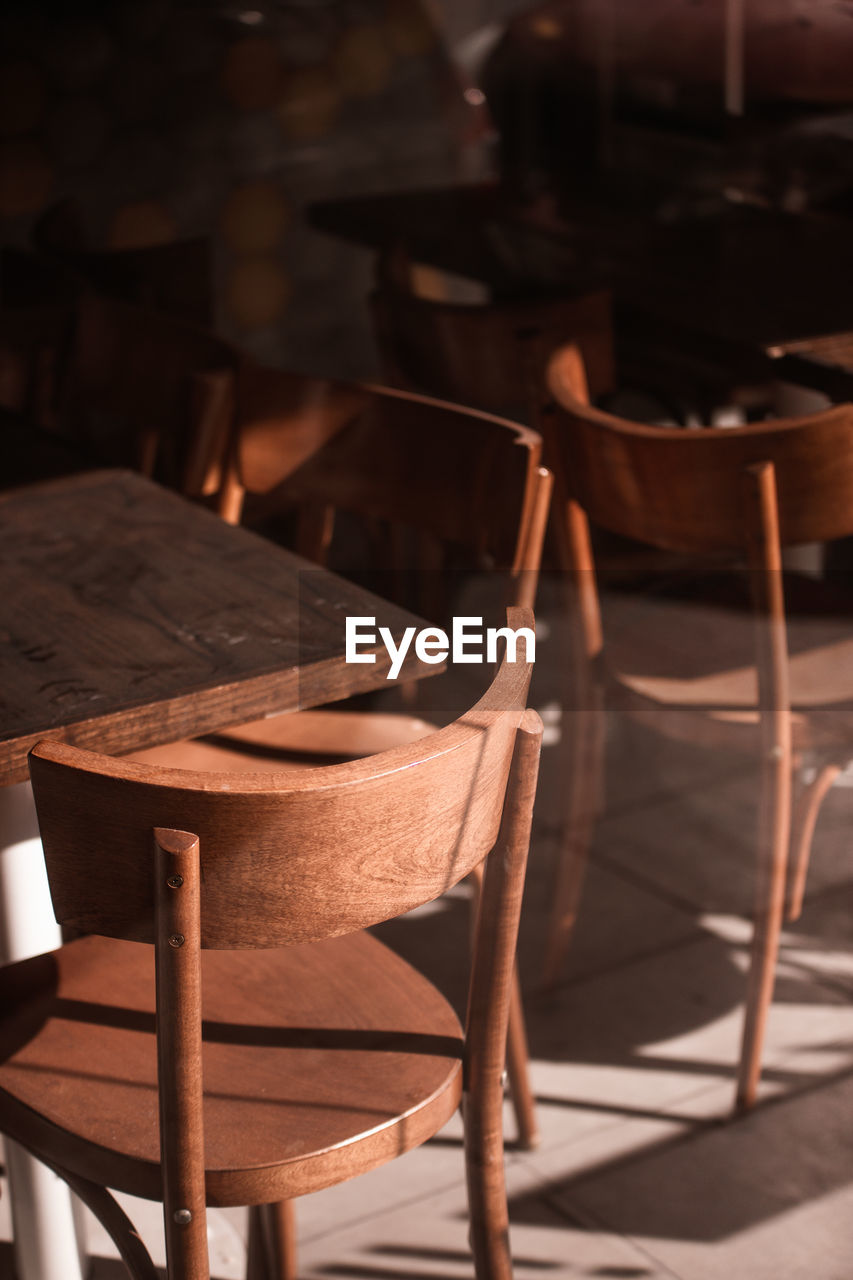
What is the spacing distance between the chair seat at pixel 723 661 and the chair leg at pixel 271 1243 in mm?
731

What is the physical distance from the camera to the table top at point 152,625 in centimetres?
118

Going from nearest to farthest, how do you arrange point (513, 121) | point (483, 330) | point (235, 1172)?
1. point (235, 1172)
2. point (483, 330)
3. point (513, 121)

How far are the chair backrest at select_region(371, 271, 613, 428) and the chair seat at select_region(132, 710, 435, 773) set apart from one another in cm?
62

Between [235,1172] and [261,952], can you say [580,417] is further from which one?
[235,1172]

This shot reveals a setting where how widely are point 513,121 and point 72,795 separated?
1.95 m

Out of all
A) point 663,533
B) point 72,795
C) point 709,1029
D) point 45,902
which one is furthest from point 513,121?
point 72,795

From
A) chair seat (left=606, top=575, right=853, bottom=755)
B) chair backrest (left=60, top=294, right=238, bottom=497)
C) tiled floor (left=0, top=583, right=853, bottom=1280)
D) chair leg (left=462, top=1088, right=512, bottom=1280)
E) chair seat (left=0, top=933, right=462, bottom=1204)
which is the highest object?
chair backrest (left=60, top=294, right=238, bottom=497)

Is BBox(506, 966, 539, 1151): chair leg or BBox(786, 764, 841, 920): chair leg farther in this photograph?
BBox(786, 764, 841, 920): chair leg

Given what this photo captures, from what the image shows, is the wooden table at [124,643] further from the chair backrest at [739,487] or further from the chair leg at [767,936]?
the chair leg at [767,936]

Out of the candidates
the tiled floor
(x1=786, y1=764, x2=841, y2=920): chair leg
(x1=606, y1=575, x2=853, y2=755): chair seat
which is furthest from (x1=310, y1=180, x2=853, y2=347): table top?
the tiled floor

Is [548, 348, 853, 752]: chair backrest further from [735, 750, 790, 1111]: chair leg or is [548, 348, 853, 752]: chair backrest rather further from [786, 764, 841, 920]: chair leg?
[786, 764, 841, 920]: chair leg

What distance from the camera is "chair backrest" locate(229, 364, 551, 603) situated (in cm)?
162

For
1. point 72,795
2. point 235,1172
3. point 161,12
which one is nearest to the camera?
point 72,795

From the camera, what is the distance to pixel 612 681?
1.94 metres
